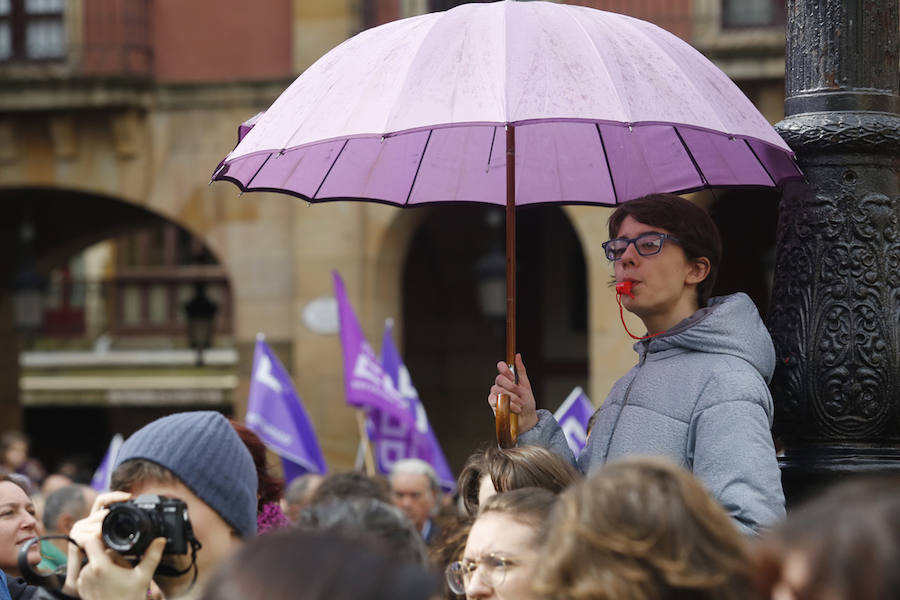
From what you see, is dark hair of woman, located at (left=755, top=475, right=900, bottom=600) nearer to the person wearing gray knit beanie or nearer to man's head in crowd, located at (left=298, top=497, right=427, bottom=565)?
man's head in crowd, located at (left=298, top=497, right=427, bottom=565)

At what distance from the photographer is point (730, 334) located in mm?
3555

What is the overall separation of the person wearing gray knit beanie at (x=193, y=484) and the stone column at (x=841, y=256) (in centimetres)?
142

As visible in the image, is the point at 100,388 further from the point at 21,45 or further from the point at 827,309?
the point at 827,309

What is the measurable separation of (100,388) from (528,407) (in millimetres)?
26432

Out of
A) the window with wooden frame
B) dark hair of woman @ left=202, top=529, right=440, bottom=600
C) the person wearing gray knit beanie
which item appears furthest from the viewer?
the window with wooden frame

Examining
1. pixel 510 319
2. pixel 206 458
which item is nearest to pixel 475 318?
pixel 510 319

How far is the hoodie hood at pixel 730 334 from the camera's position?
11.6 ft

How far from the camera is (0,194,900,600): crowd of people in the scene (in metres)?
1.81

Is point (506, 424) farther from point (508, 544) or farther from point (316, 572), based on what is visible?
point (316, 572)

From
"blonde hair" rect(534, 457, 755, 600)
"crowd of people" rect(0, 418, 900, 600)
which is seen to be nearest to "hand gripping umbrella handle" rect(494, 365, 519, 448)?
"crowd of people" rect(0, 418, 900, 600)

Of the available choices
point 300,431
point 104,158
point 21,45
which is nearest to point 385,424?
point 300,431

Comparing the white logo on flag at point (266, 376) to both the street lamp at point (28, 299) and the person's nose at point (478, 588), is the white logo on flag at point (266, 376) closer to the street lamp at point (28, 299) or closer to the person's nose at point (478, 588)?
the street lamp at point (28, 299)

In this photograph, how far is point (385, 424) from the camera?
1075 centimetres

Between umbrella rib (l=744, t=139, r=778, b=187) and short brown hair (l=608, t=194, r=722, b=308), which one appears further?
umbrella rib (l=744, t=139, r=778, b=187)
